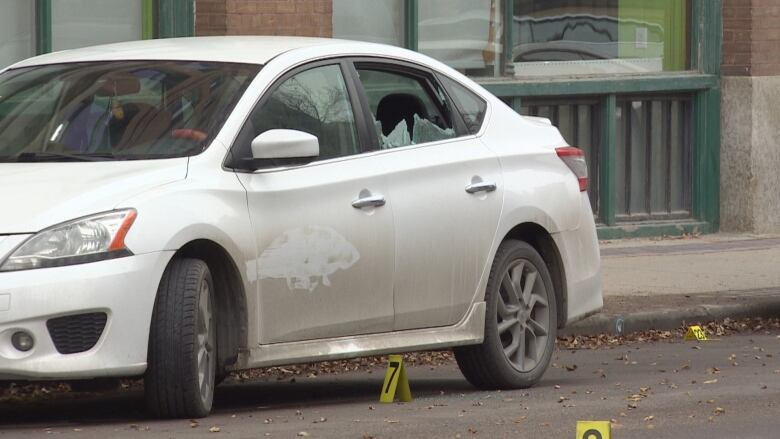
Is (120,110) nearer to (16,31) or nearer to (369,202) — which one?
(369,202)

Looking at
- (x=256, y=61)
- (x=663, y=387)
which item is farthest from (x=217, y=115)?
(x=663, y=387)

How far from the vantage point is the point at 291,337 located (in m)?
7.79

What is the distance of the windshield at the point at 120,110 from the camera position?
7.68 meters

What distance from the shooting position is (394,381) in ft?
27.1

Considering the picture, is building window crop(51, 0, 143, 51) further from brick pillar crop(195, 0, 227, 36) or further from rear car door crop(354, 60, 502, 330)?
rear car door crop(354, 60, 502, 330)

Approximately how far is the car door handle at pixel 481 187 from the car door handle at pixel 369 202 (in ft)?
2.00

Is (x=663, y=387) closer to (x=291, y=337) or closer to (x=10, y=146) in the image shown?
(x=291, y=337)

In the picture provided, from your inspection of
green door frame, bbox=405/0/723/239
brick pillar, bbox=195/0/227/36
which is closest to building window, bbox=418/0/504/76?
green door frame, bbox=405/0/723/239

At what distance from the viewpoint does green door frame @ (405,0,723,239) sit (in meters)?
15.9

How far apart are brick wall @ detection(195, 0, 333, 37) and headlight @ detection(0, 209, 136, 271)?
277 inches

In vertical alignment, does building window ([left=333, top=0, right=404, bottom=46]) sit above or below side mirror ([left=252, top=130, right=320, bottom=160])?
above

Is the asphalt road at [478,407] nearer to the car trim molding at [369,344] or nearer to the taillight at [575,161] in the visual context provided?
the car trim molding at [369,344]

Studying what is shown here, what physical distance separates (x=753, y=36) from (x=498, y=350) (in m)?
8.35

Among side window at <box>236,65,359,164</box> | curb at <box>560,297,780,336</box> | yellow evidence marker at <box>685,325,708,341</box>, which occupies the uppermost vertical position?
side window at <box>236,65,359,164</box>
